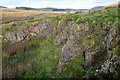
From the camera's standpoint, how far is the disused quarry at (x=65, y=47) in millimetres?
27406

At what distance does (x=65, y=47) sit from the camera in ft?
98.8

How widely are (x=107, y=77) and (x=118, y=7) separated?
29.1 feet

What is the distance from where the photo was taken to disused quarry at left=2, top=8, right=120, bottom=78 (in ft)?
89.9

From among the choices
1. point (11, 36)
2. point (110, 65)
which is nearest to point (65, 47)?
point (110, 65)

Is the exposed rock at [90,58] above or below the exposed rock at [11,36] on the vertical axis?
below

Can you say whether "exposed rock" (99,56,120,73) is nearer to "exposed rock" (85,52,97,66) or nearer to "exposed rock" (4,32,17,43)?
"exposed rock" (85,52,97,66)

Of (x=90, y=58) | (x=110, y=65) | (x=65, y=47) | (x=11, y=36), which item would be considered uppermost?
(x=11, y=36)

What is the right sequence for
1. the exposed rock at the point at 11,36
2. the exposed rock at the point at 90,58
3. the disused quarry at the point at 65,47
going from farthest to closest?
1. the exposed rock at the point at 11,36
2. the exposed rock at the point at 90,58
3. the disused quarry at the point at 65,47

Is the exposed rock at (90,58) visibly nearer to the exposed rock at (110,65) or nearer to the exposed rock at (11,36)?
the exposed rock at (110,65)

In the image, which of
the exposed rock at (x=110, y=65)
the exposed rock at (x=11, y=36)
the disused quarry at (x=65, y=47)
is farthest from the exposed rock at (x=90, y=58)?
the exposed rock at (x=11, y=36)

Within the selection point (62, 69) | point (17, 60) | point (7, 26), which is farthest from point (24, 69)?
point (7, 26)

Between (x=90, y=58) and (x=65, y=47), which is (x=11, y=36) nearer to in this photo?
(x=65, y=47)

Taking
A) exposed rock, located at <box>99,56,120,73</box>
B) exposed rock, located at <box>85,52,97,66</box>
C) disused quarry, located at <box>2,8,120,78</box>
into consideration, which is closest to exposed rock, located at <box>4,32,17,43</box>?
disused quarry, located at <box>2,8,120,78</box>

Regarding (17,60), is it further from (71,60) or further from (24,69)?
(71,60)
